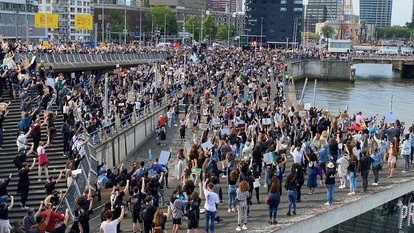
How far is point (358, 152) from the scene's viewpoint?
63.5 ft

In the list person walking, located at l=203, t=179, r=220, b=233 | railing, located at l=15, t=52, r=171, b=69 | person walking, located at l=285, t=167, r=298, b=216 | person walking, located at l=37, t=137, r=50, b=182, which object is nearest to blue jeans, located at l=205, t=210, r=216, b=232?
person walking, located at l=203, t=179, r=220, b=233

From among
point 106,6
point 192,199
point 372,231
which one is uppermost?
point 106,6

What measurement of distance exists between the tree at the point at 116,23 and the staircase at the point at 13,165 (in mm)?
126605

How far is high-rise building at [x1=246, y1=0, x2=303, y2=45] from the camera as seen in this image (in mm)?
168375

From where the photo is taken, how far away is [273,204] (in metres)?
15.1

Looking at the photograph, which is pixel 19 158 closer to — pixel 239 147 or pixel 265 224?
pixel 265 224

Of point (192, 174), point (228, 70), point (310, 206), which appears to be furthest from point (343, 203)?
point (228, 70)

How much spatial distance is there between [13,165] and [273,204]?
9116 mm

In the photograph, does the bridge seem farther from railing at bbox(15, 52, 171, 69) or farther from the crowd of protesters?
the crowd of protesters

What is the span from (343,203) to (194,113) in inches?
712

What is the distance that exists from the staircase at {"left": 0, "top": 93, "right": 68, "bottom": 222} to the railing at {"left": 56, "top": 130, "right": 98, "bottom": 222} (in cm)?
81

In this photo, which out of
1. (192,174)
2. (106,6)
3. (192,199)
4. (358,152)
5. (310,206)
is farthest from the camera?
(106,6)

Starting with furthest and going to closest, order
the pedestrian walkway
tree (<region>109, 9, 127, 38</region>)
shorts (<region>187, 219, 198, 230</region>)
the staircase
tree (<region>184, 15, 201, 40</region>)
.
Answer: tree (<region>184, 15, 201, 40</region>), tree (<region>109, 9, 127, 38</region>), the staircase, the pedestrian walkway, shorts (<region>187, 219, 198, 230</region>)

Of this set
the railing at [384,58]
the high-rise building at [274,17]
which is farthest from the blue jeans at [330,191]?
→ the high-rise building at [274,17]
